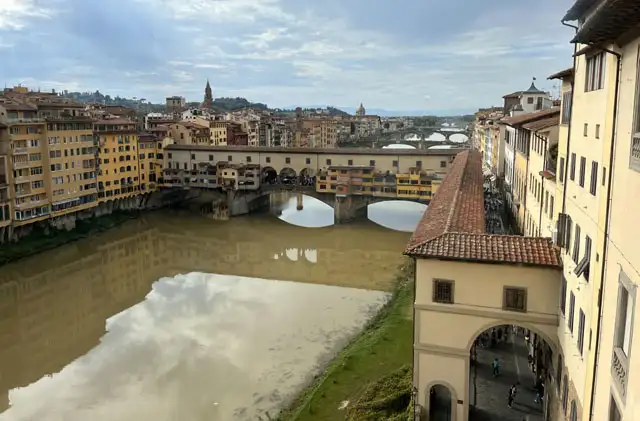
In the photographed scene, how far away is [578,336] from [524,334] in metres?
8.91

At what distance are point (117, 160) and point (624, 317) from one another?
39446 mm

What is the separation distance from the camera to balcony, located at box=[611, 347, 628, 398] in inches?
234

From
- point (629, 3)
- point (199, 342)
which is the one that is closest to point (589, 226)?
point (629, 3)

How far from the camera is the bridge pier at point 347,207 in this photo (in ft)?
130

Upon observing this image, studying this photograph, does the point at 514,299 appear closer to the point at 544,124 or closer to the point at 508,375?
the point at 508,375

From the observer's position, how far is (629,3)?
5.14m

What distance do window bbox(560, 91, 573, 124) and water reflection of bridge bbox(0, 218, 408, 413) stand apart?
15.5m

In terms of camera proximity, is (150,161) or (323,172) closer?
(323,172)

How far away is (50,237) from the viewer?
109 feet

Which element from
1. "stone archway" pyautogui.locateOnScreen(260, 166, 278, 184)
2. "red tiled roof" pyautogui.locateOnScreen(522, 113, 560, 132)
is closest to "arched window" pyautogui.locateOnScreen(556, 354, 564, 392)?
"red tiled roof" pyautogui.locateOnScreen(522, 113, 560, 132)

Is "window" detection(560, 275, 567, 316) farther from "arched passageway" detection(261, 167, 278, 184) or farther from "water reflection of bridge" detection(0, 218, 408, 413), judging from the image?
"arched passageway" detection(261, 167, 278, 184)

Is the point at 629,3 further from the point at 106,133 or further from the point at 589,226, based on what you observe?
the point at 106,133

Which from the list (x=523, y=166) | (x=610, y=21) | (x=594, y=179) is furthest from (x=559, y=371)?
(x=523, y=166)

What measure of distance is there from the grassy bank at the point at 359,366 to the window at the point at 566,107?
805 centimetres
